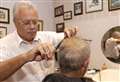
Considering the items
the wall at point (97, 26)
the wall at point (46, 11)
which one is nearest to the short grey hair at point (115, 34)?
the wall at point (97, 26)

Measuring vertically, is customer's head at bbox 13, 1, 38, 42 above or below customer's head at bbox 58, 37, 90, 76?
above

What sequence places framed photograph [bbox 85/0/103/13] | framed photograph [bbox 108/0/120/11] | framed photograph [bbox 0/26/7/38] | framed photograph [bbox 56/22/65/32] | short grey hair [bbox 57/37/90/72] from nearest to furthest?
short grey hair [bbox 57/37/90/72] → framed photograph [bbox 108/0/120/11] → framed photograph [bbox 85/0/103/13] → framed photograph [bbox 0/26/7/38] → framed photograph [bbox 56/22/65/32]

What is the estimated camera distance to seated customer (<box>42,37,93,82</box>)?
1365 millimetres

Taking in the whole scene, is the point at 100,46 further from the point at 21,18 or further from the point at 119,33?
the point at 21,18

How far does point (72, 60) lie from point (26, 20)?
571 mm

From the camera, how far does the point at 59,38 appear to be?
1915 mm

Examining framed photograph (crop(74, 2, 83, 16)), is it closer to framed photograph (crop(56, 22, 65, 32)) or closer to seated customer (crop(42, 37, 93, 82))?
framed photograph (crop(56, 22, 65, 32))

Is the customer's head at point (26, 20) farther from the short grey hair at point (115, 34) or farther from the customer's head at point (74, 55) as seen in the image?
the short grey hair at point (115, 34)

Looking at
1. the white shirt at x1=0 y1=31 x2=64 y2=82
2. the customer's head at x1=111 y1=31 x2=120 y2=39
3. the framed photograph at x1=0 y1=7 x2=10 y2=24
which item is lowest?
the white shirt at x1=0 y1=31 x2=64 y2=82

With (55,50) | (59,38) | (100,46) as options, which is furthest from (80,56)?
(100,46)

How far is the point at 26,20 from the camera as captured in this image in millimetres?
1738

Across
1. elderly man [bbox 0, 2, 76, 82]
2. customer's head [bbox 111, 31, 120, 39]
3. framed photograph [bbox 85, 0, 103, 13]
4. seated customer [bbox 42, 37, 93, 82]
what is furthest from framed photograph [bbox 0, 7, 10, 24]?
seated customer [bbox 42, 37, 93, 82]

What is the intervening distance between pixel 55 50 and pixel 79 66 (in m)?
0.20

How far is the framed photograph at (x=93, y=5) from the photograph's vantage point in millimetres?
3350
